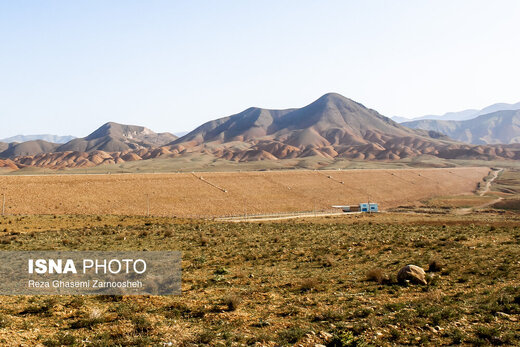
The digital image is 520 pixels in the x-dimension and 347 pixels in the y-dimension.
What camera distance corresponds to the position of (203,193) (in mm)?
74438

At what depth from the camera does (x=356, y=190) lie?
Result: 94.6 m

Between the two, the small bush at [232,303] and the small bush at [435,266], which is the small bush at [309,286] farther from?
the small bush at [435,266]

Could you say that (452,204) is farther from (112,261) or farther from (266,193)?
(112,261)

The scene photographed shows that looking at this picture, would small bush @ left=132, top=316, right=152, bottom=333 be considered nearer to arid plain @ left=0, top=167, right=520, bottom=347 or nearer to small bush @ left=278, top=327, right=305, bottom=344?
arid plain @ left=0, top=167, right=520, bottom=347

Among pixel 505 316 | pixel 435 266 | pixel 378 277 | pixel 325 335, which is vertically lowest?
pixel 435 266

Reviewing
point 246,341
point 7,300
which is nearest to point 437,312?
point 246,341

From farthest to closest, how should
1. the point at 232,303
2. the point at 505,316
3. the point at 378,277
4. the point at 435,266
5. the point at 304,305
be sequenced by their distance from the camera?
the point at 435,266 < the point at 378,277 < the point at 304,305 < the point at 232,303 < the point at 505,316

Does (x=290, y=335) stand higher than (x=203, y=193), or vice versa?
(x=290, y=335)

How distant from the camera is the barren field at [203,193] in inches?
2373

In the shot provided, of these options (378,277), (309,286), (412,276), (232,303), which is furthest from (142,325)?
(412,276)

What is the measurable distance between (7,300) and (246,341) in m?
9.66

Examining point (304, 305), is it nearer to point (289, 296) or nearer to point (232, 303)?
point (289, 296)

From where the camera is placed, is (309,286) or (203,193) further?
(203,193)

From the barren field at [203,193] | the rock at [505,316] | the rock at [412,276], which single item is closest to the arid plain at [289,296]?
the rock at [505,316]
